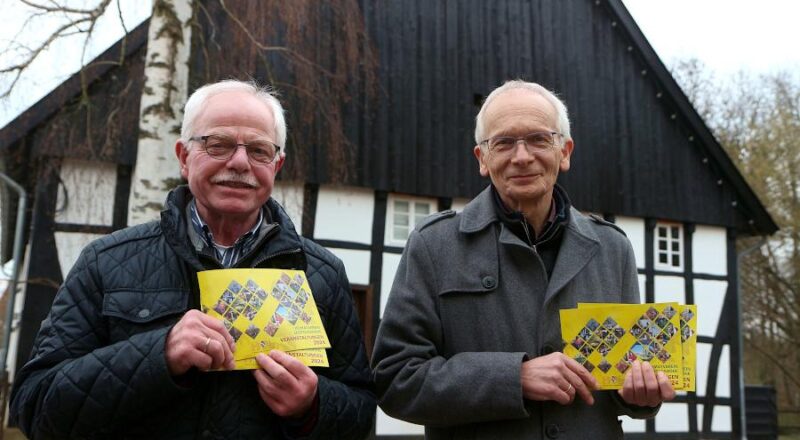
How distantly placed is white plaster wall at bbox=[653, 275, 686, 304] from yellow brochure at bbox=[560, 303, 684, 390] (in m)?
10.6

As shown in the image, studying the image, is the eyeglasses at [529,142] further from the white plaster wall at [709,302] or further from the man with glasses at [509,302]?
the white plaster wall at [709,302]

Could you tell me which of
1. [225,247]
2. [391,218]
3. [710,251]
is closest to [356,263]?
[391,218]

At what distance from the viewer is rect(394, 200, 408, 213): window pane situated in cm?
1076

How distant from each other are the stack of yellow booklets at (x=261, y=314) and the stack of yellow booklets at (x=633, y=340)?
2.37 feet

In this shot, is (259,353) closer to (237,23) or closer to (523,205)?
(523,205)

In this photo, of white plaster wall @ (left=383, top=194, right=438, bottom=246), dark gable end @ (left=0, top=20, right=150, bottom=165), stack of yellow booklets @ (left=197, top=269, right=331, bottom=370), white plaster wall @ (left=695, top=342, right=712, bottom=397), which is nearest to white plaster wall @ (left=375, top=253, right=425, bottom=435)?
white plaster wall @ (left=383, top=194, right=438, bottom=246)

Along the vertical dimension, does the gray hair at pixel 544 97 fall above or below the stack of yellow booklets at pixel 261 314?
above

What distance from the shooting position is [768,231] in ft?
42.2

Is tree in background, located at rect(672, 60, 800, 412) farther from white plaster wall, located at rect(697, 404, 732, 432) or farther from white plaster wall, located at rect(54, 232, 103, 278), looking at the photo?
white plaster wall, located at rect(54, 232, 103, 278)

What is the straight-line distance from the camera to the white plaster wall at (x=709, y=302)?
1229cm

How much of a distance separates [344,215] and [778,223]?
12.0 meters

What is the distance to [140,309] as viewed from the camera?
1.83 metres

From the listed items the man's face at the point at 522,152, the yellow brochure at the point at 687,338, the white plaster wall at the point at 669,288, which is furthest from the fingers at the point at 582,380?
the white plaster wall at the point at 669,288

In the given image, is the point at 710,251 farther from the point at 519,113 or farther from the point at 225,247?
the point at 225,247
